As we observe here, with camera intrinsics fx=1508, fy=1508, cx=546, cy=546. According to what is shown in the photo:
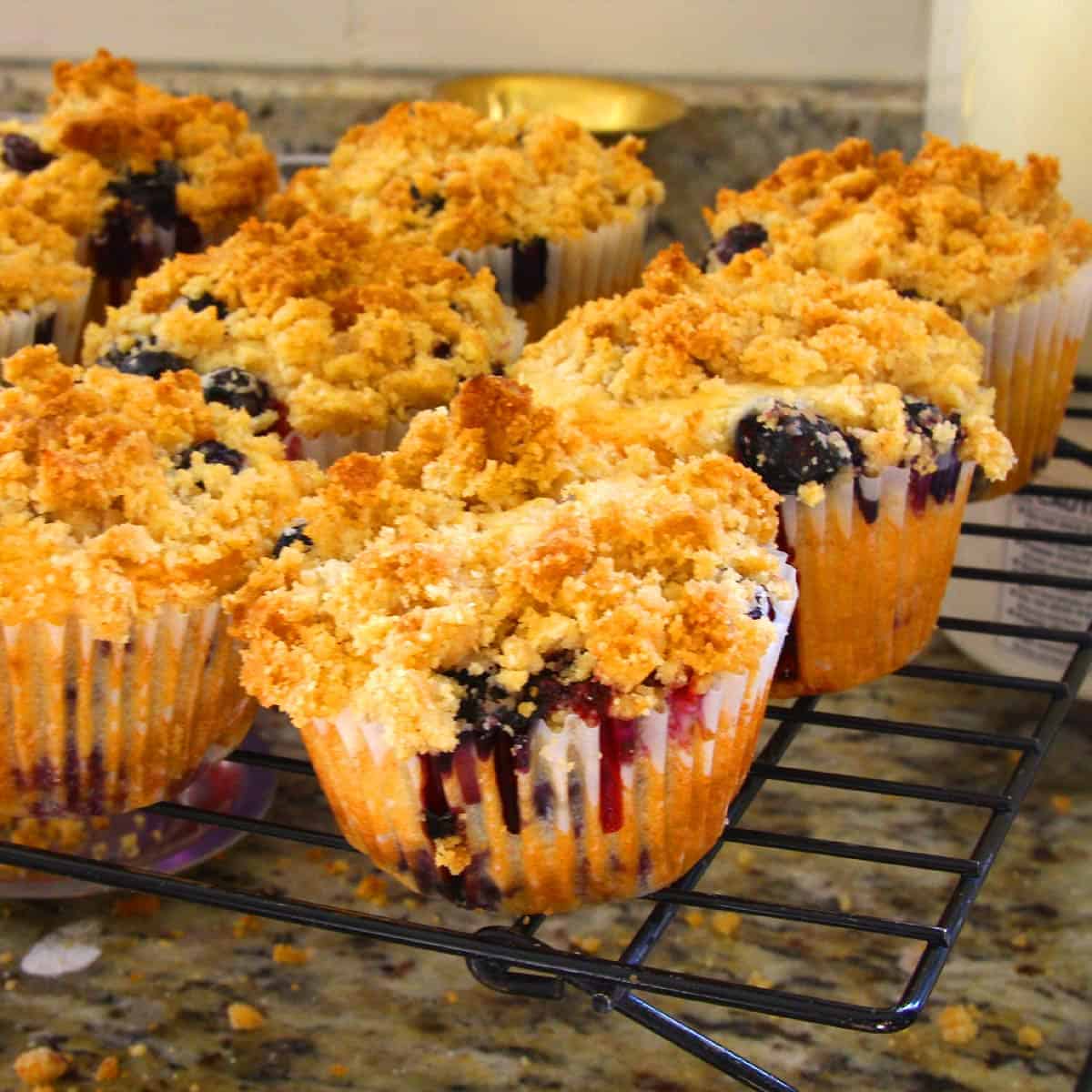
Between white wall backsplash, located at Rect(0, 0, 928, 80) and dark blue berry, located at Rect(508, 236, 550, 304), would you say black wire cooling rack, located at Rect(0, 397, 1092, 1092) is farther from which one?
white wall backsplash, located at Rect(0, 0, 928, 80)

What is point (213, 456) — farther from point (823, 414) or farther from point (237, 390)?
point (823, 414)

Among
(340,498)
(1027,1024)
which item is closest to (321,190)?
(340,498)

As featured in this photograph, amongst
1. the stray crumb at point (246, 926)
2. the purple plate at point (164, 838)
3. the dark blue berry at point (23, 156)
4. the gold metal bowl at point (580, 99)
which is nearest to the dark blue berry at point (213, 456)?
the purple plate at point (164, 838)

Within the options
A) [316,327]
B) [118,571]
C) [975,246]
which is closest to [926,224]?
[975,246]

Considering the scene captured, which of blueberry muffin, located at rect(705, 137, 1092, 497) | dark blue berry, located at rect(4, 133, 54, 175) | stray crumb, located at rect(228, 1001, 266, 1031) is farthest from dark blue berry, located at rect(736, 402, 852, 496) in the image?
dark blue berry, located at rect(4, 133, 54, 175)

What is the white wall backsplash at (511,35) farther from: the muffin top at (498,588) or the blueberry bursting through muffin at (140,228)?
the muffin top at (498,588)

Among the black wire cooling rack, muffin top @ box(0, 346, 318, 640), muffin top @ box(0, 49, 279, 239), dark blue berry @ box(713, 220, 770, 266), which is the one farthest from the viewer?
muffin top @ box(0, 49, 279, 239)

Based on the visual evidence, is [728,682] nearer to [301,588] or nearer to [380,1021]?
[301,588]
